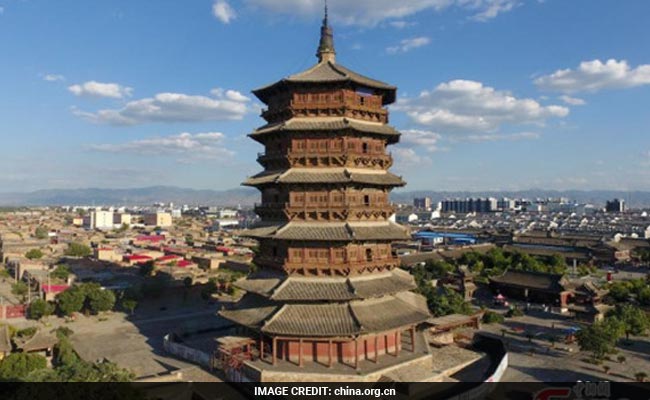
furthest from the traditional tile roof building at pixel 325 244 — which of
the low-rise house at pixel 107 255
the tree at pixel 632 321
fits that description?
the low-rise house at pixel 107 255

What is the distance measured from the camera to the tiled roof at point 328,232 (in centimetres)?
3052

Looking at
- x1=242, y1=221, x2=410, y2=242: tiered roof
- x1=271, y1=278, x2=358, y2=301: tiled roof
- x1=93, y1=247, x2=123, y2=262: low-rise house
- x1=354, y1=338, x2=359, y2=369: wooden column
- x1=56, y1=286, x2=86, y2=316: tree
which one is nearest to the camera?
x1=354, y1=338, x2=359, y2=369: wooden column

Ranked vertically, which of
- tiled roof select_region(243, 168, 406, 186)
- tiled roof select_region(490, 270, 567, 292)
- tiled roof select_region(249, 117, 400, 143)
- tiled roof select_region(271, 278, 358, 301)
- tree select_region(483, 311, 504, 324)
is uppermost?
tiled roof select_region(249, 117, 400, 143)

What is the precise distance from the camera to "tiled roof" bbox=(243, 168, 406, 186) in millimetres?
31203

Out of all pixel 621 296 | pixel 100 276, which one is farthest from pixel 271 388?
pixel 100 276

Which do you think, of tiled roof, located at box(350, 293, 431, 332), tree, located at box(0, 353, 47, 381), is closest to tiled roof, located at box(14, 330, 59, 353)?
tree, located at box(0, 353, 47, 381)

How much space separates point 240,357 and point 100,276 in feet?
200

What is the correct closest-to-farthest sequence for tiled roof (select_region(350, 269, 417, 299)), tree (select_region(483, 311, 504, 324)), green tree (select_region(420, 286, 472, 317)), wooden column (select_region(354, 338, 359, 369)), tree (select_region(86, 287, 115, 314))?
wooden column (select_region(354, 338, 359, 369)), tiled roof (select_region(350, 269, 417, 299)), green tree (select_region(420, 286, 472, 317)), tree (select_region(483, 311, 504, 324)), tree (select_region(86, 287, 115, 314))

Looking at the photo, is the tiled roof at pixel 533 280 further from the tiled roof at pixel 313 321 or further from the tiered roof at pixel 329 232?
the tiled roof at pixel 313 321

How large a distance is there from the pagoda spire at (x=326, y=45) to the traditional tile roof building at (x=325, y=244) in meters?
2.02

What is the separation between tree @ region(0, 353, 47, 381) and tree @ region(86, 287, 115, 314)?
23.7 meters

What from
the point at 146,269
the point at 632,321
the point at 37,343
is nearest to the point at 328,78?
the point at 37,343

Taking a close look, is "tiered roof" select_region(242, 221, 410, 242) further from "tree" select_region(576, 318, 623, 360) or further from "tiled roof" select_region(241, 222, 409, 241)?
"tree" select_region(576, 318, 623, 360)

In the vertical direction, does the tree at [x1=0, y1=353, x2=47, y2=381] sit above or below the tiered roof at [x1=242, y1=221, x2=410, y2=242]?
below
